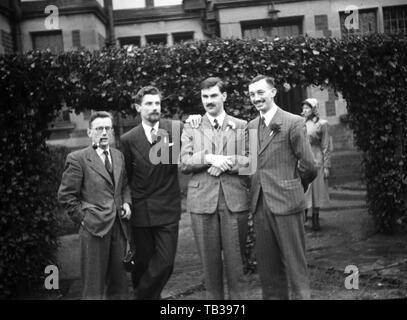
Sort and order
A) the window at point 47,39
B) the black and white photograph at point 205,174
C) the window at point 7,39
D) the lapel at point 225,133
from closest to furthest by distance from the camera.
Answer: the black and white photograph at point 205,174 < the lapel at point 225,133 < the window at point 7,39 < the window at point 47,39

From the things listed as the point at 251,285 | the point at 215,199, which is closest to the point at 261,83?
the point at 215,199

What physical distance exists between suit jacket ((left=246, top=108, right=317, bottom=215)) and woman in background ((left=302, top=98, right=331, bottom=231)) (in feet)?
10.5

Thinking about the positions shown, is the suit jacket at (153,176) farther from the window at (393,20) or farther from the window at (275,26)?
the window at (275,26)

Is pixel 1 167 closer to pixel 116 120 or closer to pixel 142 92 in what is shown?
pixel 142 92

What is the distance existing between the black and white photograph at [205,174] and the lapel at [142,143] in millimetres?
10

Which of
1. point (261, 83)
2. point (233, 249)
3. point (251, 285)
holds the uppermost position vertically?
point (261, 83)

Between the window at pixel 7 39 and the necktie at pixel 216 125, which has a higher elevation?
the window at pixel 7 39

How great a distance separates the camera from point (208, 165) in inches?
137

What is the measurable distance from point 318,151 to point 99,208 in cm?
418

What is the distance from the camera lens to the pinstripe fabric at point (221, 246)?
3424mm

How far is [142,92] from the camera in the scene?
384 centimetres

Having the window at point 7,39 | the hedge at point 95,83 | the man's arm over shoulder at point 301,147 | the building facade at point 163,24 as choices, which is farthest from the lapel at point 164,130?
the window at point 7,39

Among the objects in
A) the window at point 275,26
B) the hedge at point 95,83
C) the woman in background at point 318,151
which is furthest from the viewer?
the window at point 275,26

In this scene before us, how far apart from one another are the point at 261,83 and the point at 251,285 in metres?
2.44
